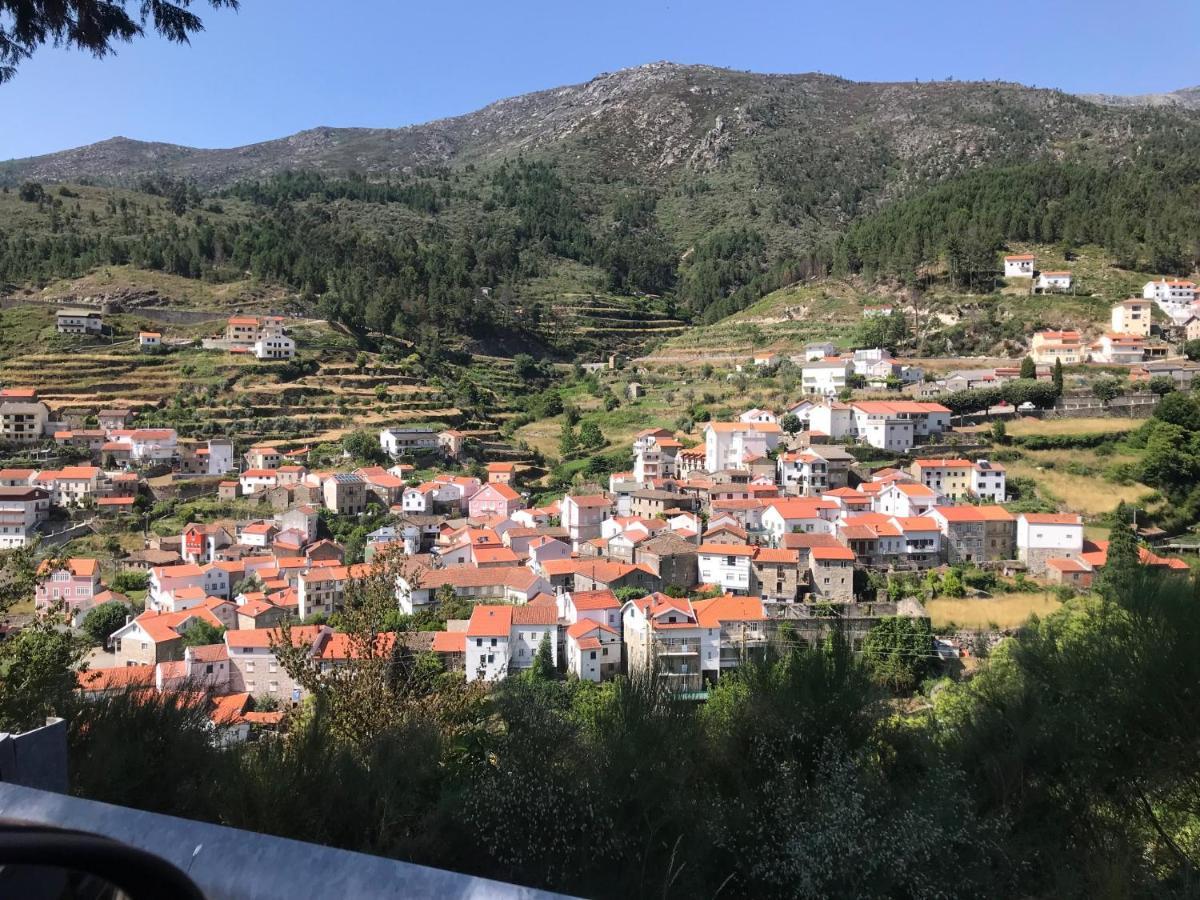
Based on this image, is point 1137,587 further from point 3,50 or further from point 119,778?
point 3,50

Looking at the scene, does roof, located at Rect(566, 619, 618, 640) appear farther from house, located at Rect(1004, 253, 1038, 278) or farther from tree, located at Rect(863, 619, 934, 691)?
house, located at Rect(1004, 253, 1038, 278)

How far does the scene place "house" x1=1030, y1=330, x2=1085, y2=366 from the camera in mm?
31109

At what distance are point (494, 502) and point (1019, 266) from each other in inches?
1245

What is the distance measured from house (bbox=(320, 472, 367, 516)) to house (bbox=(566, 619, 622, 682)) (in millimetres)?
12701

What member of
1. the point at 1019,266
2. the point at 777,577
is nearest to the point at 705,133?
the point at 1019,266

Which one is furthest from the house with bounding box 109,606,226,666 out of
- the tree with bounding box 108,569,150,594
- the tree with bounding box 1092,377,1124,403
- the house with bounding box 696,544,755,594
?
the tree with bounding box 1092,377,1124,403

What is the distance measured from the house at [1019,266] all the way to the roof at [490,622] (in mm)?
36049

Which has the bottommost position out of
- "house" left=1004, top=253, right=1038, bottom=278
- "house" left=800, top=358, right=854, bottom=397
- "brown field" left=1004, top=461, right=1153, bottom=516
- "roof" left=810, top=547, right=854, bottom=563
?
"roof" left=810, top=547, right=854, bottom=563

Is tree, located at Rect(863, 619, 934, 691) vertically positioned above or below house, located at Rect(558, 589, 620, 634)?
below

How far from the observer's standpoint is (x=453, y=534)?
72.6ft

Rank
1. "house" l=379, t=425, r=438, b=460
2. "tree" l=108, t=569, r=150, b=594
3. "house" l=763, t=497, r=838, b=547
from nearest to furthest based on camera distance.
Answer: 1. "tree" l=108, t=569, r=150, b=594
2. "house" l=763, t=497, r=838, b=547
3. "house" l=379, t=425, r=438, b=460

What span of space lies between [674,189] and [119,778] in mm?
90359

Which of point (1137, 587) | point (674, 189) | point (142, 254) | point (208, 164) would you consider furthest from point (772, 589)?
point (208, 164)

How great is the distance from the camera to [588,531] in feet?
71.4
